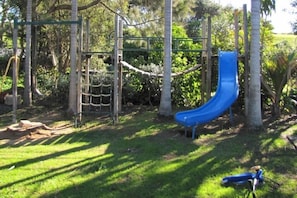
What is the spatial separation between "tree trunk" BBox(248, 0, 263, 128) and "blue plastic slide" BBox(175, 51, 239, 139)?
2.14 feet

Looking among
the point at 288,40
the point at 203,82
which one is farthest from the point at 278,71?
the point at 288,40

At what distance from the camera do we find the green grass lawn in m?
5.21

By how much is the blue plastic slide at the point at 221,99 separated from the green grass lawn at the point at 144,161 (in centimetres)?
31

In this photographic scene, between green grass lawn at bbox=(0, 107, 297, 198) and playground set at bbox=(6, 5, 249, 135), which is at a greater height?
playground set at bbox=(6, 5, 249, 135)

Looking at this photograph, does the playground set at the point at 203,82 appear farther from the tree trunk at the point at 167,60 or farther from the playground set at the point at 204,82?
the tree trunk at the point at 167,60

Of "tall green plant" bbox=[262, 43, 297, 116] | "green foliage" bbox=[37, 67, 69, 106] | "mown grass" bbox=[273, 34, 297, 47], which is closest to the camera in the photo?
"tall green plant" bbox=[262, 43, 297, 116]

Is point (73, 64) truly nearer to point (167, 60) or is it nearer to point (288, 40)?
point (167, 60)

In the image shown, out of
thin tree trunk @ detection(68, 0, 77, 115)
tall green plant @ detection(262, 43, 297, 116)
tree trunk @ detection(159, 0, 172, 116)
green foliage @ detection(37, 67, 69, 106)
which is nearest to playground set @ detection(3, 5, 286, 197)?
thin tree trunk @ detection(68, 0, 77, 115)

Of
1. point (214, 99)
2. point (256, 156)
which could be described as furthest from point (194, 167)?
point (214, 99)

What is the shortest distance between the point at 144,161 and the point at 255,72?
3415 millimetres

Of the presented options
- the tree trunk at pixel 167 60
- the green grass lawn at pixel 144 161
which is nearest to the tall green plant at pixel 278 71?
the green grass lawn at pixel 144 161

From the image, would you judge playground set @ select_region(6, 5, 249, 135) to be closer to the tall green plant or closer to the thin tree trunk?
the thin tree trunk

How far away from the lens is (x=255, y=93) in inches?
341

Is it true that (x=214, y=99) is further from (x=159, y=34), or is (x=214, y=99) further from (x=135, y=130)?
(x=159, y=34)
